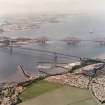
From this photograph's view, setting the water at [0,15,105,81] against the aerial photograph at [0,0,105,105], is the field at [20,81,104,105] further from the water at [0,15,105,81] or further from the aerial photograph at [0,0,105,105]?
the water at [0,15,105,81]

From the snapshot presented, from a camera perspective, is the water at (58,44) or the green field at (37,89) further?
the water at (58,44)

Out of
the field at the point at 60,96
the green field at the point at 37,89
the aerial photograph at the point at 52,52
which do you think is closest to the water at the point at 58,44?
the aerial photograph at the point at 52,52

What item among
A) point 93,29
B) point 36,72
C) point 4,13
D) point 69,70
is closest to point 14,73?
point 36,72

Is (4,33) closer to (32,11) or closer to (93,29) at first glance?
(32,11)

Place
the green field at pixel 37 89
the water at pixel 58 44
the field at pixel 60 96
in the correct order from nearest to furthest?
the field at pixel 60 96
the green field at pixel 37 89
the water at pixel 58 44

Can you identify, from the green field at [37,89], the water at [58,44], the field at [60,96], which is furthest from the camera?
the water at [58,44]

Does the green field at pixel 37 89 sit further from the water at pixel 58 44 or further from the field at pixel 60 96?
the water at pixel 58 44

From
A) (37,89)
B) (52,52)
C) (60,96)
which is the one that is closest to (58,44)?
(52,52)
